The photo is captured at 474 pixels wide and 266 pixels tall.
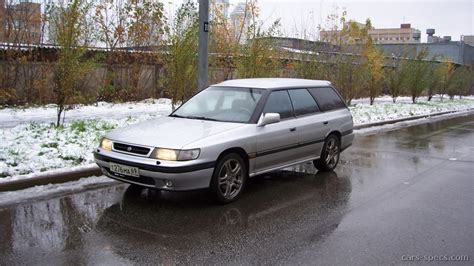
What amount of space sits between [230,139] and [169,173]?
0.93 metres

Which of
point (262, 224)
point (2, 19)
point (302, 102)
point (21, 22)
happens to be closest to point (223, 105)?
point (302, 102)

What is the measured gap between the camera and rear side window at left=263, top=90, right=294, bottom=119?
21.4 ft

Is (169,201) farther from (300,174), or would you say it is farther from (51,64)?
(51,64)

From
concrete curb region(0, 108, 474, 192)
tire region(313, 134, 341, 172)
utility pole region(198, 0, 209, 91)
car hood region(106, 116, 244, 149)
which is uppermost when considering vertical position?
utility pole region(198, 0, 209, 91)

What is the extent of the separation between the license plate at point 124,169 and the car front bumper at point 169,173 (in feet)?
0.12

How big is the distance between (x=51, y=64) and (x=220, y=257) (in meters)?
12.2

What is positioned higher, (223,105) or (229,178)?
(223,105)

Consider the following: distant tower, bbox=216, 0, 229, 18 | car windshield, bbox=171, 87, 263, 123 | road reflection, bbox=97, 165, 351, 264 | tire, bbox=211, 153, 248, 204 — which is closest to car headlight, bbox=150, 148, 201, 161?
tire, bbox=211, 153, 248, 204

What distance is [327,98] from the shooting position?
796 centimetres

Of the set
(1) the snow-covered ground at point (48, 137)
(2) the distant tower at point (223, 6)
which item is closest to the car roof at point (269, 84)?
(1) the snow-covered ground at point (48, 137)

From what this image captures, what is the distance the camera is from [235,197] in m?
5.92

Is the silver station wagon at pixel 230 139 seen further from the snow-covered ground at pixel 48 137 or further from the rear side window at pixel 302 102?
the snow-covered ground at pixel 48 137

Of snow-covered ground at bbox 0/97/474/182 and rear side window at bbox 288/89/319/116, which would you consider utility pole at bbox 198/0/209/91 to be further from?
rear side window at bbox 288/89/319/116

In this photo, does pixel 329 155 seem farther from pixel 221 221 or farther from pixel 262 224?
pixel 221 221
